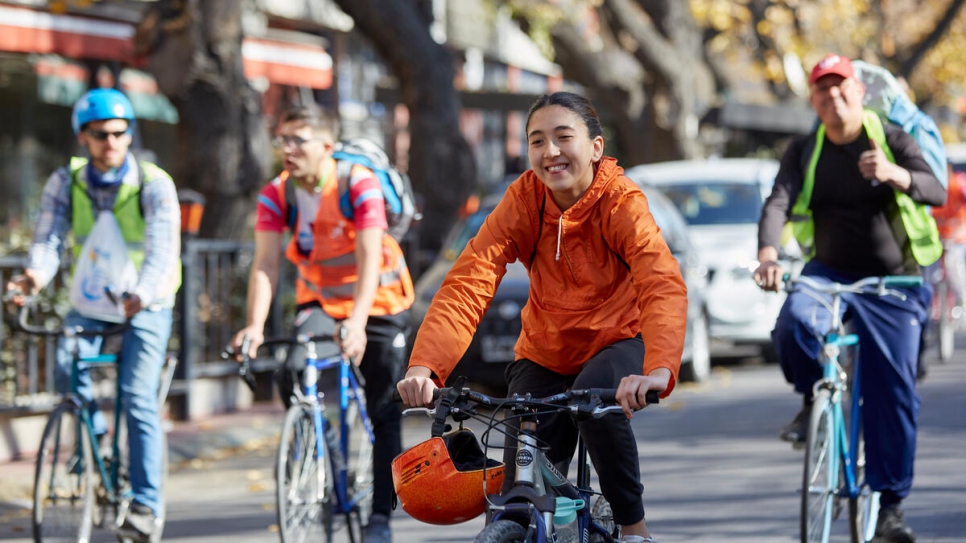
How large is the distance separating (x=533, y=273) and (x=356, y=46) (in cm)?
2561

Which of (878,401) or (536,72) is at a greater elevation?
(536,72)

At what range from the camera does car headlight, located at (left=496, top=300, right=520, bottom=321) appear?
39.1 feet

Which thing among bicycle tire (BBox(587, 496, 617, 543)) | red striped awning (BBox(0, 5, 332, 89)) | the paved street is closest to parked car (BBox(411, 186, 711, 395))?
the paved street

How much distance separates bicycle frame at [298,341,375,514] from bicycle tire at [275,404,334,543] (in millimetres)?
26

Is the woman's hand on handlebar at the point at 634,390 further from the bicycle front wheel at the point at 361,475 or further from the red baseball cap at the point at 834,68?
the bicycle front wheel at the point at 361,475

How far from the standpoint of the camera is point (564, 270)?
15.0 feet

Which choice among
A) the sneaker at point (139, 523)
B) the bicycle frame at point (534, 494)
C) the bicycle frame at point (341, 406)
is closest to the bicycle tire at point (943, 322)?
the bicycle frame at point (341, 406)

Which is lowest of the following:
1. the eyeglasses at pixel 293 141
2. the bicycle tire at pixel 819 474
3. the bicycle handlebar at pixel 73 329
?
the bicycle tire at pixel 819 474

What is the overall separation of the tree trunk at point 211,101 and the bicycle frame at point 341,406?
5.99 meters

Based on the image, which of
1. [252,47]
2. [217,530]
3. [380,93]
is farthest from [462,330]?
[380,93]

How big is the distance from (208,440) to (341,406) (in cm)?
406

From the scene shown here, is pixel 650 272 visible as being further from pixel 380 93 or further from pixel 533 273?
pixel 380 93

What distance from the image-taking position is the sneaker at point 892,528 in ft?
20.3

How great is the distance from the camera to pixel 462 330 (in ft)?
14.3
